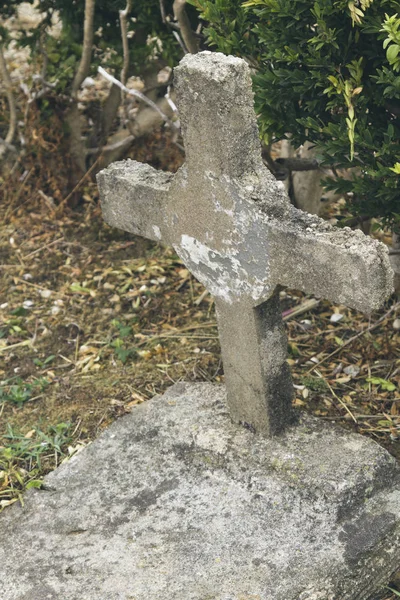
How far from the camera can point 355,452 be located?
3643 millimetres

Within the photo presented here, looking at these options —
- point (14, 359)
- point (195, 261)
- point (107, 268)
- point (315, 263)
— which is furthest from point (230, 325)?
point (107, 268)

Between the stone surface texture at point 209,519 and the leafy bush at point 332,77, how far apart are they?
1.09 m

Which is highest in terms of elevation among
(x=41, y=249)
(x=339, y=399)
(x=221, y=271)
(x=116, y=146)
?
(x=221, y=271)

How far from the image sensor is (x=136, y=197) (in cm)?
383

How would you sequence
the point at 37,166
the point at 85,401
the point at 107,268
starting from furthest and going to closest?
the point at 37,166 → the point at 107,268 → the point at 85,401

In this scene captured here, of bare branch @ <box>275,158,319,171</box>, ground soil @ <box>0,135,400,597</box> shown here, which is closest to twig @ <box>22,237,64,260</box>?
ground soil @ <box>0,135,400,597</box>

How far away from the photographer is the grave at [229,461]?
3.25 m

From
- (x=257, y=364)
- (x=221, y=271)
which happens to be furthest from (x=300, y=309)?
(x=221, y=271)

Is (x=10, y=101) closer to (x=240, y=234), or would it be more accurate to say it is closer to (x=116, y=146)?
(x=116, y=146)

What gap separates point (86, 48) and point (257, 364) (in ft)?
9.42

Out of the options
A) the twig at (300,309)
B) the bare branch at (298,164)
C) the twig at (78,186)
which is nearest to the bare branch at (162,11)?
the bare branch at (298,164)

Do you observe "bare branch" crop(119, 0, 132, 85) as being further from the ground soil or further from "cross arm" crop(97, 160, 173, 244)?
"cross arm" crop(97, 160, 173, 244)

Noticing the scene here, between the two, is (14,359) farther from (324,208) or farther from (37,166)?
(324,208)

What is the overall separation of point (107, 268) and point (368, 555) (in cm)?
290
